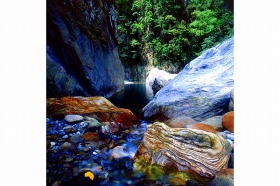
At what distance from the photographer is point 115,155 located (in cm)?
191

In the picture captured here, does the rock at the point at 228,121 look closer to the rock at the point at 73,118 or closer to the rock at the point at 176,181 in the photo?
the rock at the point at 176,181

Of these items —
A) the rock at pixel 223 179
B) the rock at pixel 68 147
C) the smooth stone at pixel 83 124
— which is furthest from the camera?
the smooth stone at pixel 83 124

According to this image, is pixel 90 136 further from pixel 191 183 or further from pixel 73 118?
pixel 191 183

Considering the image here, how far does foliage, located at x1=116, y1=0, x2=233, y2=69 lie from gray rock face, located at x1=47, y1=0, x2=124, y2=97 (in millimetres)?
144

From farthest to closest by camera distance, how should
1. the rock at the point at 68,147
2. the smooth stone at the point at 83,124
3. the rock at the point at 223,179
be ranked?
the smooth stone at the point at 83,124, the rock at the point at 68,147, the rock at the point at 223,179

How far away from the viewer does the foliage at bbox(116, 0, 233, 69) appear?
6.76 feet

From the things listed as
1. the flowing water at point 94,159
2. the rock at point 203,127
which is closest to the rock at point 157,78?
the flowing water at point 94,159

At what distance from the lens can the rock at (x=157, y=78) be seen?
2.09m

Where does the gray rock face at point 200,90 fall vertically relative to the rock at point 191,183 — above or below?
above

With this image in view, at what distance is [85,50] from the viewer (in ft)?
7.11

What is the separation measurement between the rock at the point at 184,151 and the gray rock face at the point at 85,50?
655 mm
